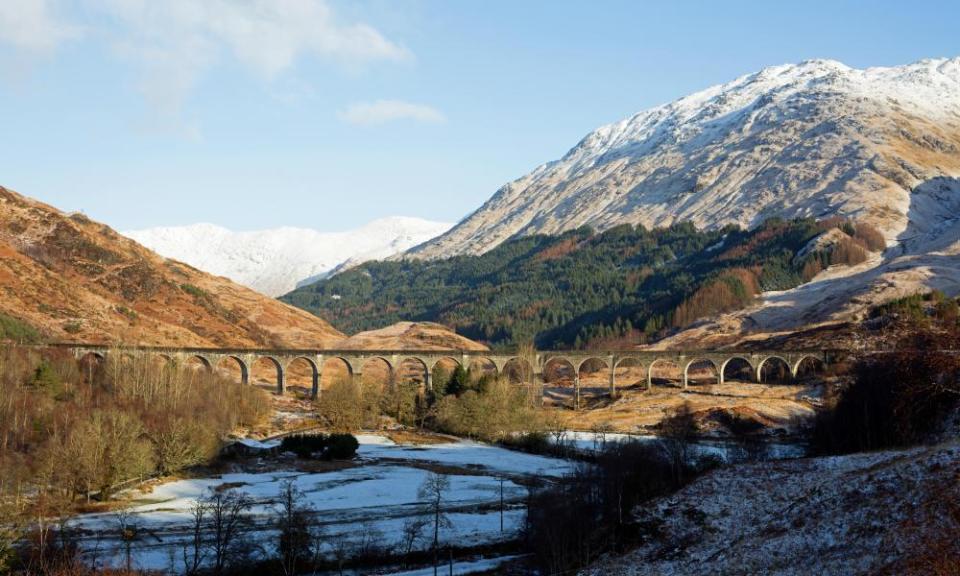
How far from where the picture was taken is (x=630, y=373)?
180 meters

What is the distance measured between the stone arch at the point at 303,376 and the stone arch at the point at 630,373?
2004 inches

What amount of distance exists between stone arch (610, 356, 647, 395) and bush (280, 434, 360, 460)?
71770 millimetres

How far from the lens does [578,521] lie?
1976 inches

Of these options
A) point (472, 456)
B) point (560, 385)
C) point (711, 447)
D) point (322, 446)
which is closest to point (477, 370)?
point (560, 385)

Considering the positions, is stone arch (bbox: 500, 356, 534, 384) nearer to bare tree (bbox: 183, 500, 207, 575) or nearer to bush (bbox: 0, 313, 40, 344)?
bush (bbox: 0, 313, 40, 344)

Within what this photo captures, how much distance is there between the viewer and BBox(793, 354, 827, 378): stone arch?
5748 inches

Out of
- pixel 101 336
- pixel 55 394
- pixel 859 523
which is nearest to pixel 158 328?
pixel 101 336

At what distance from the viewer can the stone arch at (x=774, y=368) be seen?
148 meters

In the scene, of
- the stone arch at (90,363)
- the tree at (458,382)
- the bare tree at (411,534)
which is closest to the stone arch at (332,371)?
the tree at (458,382)

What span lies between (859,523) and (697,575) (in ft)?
21.5

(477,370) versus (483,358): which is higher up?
(483,358)

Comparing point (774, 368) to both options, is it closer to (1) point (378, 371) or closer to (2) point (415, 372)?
(2) point (415, 372)

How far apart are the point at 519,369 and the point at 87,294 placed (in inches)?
3135

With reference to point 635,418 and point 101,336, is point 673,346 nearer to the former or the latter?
point 635,418
